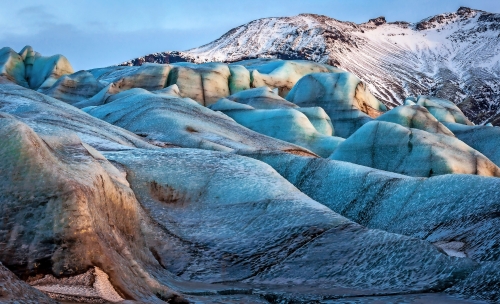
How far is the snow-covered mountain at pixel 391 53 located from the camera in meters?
112

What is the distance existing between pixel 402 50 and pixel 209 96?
385 ft

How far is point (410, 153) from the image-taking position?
20.6 m

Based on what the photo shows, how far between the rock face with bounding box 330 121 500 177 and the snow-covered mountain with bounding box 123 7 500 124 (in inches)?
3022

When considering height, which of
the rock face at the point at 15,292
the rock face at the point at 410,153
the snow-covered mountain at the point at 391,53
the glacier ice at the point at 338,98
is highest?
the snow-covered mountain at the point at 391,53

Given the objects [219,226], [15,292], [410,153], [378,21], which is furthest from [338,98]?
[378,21]

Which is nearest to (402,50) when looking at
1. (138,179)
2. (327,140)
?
(327,140)

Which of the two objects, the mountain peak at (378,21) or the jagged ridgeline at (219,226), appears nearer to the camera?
the jagged ridgeline at (219,226)

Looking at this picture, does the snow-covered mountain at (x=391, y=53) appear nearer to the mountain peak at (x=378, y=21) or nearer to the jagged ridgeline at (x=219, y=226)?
the mountain peak at (x=378, y=21)

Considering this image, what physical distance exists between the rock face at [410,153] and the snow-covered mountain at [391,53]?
7675 centimetres

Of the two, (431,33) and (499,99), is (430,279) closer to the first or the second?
(499,99)

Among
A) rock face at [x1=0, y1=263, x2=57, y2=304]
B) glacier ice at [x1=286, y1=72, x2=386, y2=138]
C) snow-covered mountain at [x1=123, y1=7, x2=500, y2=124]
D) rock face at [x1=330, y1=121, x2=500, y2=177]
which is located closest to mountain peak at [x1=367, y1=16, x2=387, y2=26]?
snow-covered mountain at [x1=123, y1=7, x2=500, y2=124]

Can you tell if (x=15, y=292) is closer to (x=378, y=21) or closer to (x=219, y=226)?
(x=219, y=226)

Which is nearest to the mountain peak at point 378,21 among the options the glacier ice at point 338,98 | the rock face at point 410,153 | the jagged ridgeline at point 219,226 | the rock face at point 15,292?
the glacier ice at point 338,98

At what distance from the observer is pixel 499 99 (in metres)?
116
